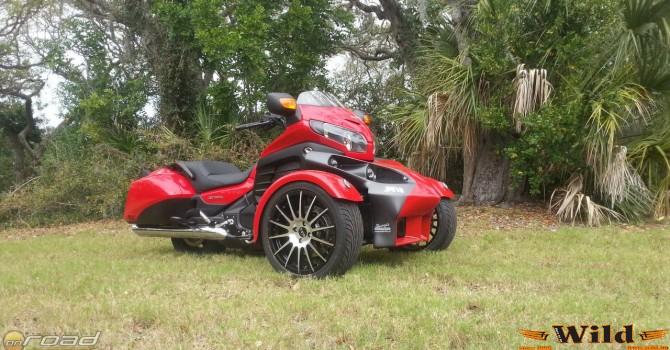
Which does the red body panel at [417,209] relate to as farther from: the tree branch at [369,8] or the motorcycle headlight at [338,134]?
the tree branch at [369,8]

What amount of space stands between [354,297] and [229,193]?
7.04 ft

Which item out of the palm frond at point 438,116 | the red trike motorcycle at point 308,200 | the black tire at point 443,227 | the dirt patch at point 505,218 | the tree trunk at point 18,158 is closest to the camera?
the red trike motorcycle at point 308,200

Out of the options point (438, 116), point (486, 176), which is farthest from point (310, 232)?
point (486, 176)

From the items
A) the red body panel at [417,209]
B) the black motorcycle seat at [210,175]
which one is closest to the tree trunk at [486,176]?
the red body panel at [417,209]

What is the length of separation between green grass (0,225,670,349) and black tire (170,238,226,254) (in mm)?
177

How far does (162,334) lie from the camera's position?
3.31 metres

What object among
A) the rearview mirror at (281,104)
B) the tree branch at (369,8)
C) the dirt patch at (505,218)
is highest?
the tree branch at (369,8)

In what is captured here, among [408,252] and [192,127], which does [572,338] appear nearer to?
[408,252]

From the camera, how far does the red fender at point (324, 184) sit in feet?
14.8

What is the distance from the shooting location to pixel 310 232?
4672 millimetres

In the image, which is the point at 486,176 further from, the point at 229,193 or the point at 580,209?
the point at 229,193

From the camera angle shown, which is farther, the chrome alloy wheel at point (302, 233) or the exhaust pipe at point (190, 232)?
the exhaust pipe at point (190, 232)

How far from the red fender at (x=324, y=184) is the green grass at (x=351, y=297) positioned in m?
0.61

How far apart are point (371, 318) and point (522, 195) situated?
22.7 feet
